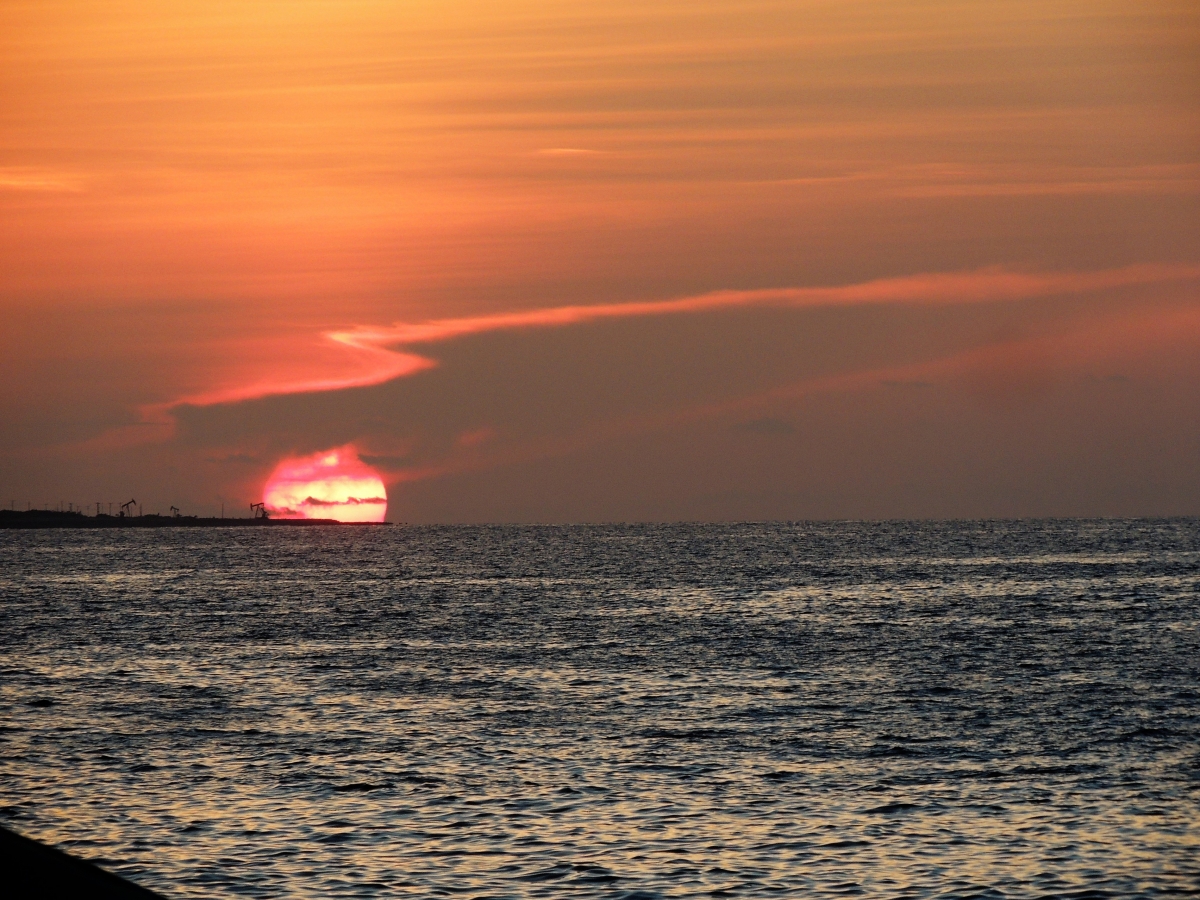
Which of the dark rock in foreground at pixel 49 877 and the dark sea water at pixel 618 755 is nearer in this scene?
the dark rock in foreground at pixel 49 877

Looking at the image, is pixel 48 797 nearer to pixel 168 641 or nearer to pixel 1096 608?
pixel 168 641

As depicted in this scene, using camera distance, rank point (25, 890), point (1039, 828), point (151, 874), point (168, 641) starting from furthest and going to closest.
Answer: point (168, 641)
point (1039, 828)
point (151, 874)
point (25, 890)

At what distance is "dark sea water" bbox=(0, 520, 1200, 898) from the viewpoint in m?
26.2

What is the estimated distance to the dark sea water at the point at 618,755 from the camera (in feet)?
85.9

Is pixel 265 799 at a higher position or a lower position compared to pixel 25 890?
lower

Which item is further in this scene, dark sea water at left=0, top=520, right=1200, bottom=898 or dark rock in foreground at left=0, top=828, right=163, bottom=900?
dark sea water at left=0, top=520, right=1200, bottom=898

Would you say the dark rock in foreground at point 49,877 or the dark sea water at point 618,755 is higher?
the dark rock in foreground at point 49,877

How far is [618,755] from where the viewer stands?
38.0m

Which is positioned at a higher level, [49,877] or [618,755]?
[49,877]

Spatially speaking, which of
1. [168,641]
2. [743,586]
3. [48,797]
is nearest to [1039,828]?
[48,797]

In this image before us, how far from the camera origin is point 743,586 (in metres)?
131

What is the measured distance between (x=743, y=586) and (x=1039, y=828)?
102677mm

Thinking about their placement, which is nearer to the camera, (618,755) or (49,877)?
(49,877)

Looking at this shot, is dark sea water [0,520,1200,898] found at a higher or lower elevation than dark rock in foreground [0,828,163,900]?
lower
